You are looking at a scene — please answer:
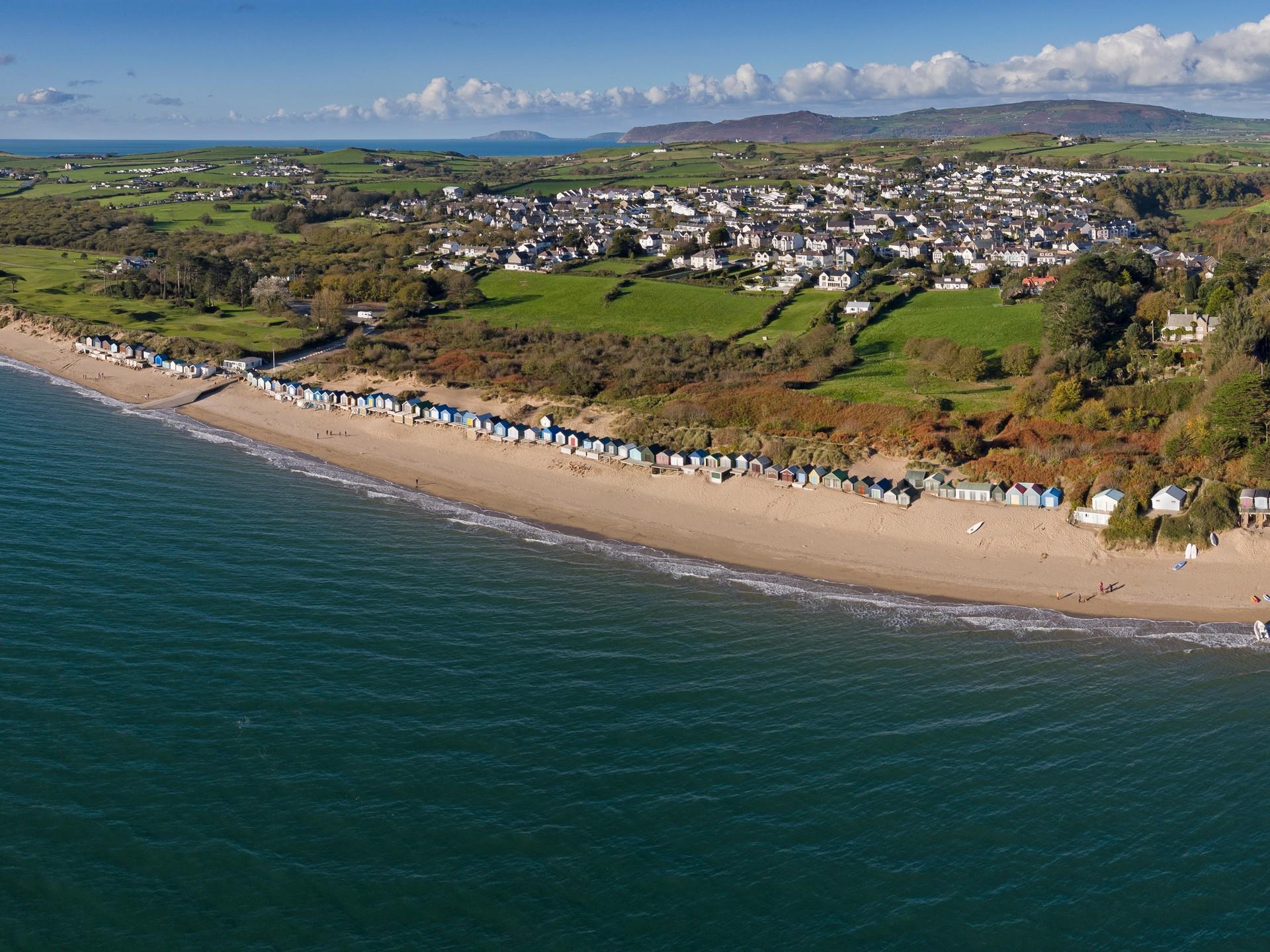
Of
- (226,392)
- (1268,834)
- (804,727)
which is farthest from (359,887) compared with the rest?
(226,392)

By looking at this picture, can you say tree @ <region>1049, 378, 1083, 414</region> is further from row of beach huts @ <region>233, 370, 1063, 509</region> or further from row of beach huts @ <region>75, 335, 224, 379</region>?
row of beach huts @ <region>75, 335, 224, 379</region>

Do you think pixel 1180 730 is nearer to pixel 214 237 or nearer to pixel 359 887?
pixel 359 887

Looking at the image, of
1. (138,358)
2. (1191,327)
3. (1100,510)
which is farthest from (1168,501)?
(138,358)

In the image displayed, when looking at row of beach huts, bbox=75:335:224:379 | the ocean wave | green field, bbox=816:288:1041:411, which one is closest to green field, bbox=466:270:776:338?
green field, bbox=816:288:1041:411

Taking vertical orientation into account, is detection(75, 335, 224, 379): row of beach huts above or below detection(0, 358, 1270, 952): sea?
above

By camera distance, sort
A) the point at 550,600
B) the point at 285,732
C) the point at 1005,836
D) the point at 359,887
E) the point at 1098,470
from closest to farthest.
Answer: the point at 359,887 → the point at 1005,836 → the point at 285,732 → the point at 550,600 → the point at 1098,470

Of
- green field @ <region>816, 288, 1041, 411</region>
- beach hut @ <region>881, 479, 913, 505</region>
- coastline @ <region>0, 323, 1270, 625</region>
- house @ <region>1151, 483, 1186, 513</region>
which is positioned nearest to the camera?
coastline @ <region>0, 323, 1270, 625</region>

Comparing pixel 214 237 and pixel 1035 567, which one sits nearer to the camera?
pixel 1035 567
